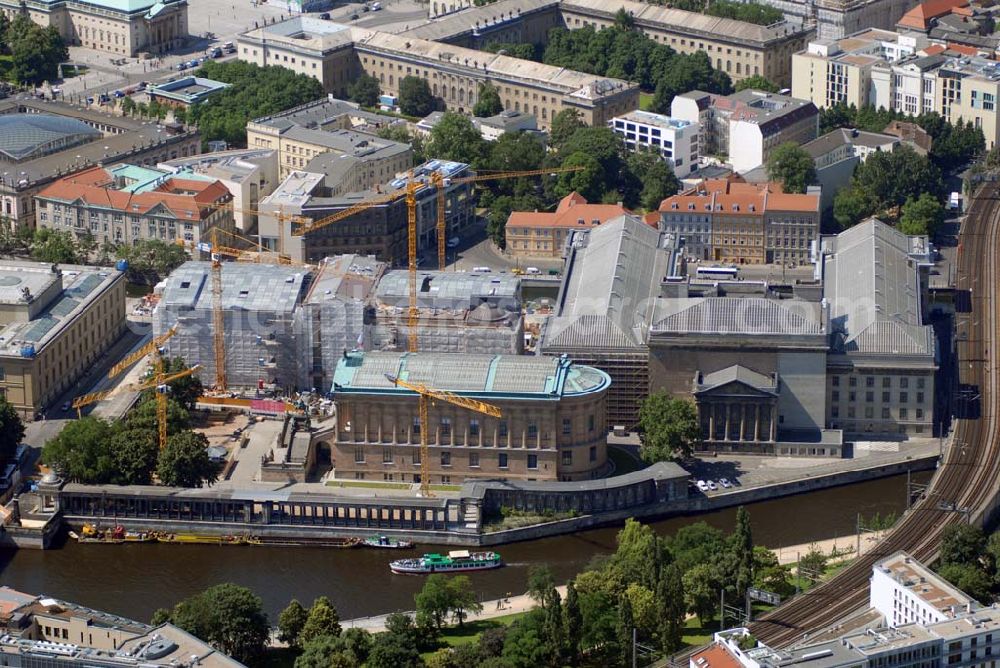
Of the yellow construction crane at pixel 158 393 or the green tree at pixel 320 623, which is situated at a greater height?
the yellow construction crane at pixel 158 393

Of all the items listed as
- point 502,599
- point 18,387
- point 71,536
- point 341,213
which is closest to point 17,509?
point 71,536

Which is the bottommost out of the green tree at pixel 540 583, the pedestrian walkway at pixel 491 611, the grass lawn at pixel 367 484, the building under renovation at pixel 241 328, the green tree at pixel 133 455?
the pedestrian walkway at pixel 491 611

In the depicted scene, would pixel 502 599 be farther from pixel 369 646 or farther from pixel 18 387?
pixel 18 387

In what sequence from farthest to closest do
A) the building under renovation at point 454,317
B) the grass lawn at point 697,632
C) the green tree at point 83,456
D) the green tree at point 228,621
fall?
the building under renovation at point 454,317, the green tree at point 83,456, the grass lawn at point 697,632, the green tree at point 228,621

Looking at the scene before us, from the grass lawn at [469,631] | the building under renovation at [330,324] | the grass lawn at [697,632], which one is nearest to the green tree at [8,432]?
the building under renovation at [330,324]

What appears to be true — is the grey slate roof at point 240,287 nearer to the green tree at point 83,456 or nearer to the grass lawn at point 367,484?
the grass lawn at point 367,484

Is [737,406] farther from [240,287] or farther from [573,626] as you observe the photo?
[240,287]

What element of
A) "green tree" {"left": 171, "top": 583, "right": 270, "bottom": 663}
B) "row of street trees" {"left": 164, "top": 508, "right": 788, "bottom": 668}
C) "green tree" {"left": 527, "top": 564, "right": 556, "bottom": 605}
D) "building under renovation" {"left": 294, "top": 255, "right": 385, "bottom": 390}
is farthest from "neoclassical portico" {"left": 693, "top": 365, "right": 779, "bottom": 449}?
"green tree" {"left": 171, "top": 583, "right": 270, "bottom": 663}
